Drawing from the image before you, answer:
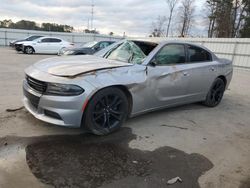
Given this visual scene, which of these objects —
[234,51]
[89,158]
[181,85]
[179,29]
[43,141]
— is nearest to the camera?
[89,158]

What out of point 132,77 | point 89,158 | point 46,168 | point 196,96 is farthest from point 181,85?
point 46,168

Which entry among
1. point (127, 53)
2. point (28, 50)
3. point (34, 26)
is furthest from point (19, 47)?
point (34, 26)

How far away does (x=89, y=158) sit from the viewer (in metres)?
3.21

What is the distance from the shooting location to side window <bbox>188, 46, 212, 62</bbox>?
17.4ft

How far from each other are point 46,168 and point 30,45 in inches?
721

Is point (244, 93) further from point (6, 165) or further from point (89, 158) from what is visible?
point (6, 165)

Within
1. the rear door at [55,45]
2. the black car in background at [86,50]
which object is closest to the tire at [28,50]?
the rear door at [55,45]

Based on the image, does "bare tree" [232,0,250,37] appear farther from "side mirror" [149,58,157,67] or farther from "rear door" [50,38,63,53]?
"side mirror" [149,58,157,67]

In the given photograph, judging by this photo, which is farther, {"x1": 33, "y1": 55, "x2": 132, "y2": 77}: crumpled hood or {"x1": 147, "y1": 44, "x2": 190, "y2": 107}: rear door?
{"x1": 147, "y1": 44, "x2": 190, "y2": 107}: rear door

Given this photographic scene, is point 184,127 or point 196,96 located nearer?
point 184,127

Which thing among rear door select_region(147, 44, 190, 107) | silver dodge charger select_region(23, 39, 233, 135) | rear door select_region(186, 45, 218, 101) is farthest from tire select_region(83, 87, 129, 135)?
rear door select_region(186, 45, 218, 101)

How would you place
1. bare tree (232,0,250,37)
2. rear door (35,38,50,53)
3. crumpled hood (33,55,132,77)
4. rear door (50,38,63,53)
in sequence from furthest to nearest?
bare tree (232,0,250,37), rear door (50,38,63,53), rear door (35,38,50,53), crumpled hood (33,55,132,77)

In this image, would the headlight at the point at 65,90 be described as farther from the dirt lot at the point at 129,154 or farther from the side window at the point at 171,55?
the side window at the point at 171,55

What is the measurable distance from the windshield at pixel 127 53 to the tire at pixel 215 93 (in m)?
2.24
